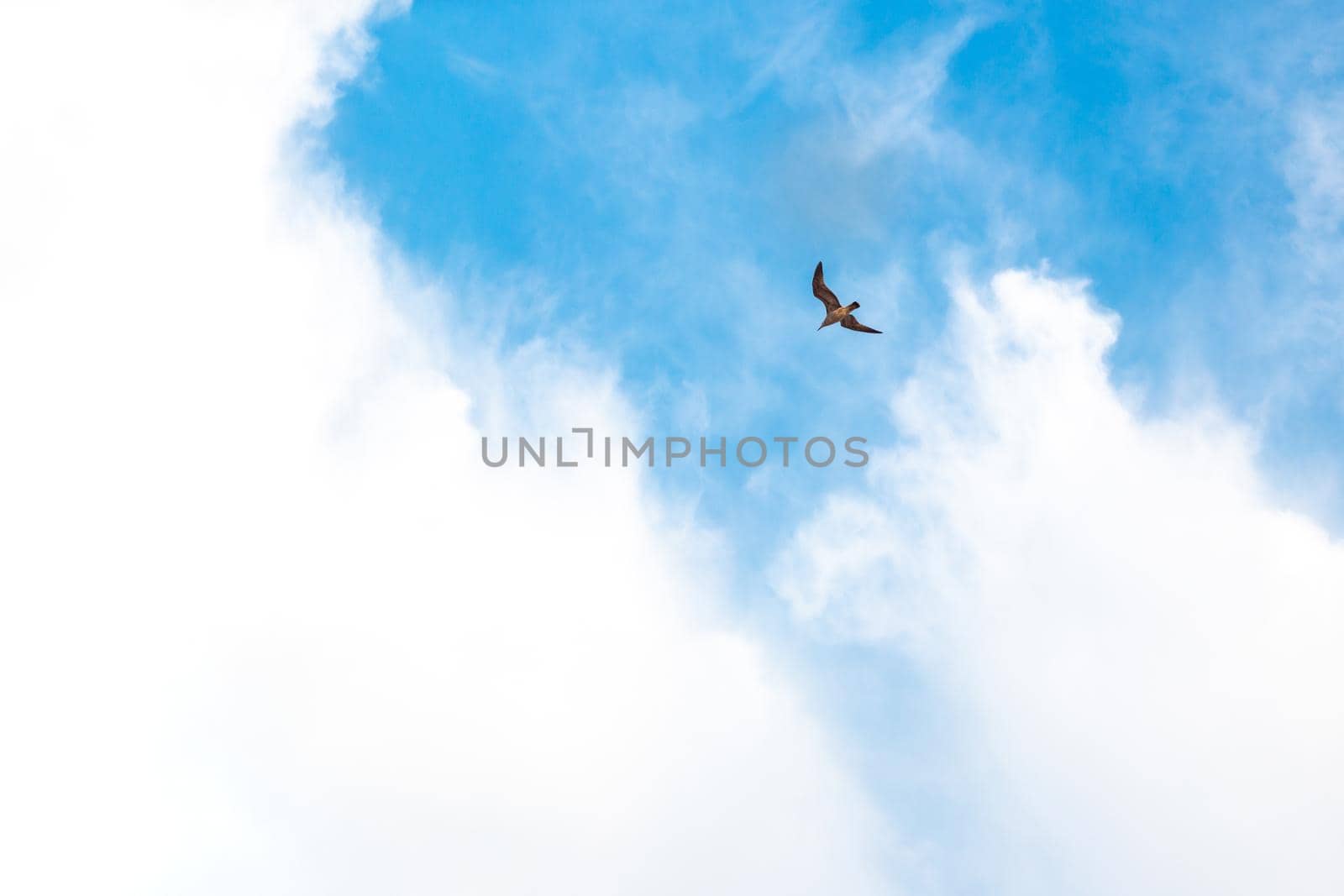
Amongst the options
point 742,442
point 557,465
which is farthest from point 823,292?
point 557,465

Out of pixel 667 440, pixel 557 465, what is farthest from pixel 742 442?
pixel 557 465

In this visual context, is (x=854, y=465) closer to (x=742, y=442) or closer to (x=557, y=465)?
(x=742, y=442)

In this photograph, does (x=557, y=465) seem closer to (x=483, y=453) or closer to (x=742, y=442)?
(x=483, y=453)

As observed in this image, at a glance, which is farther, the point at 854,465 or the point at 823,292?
the point at 854,465
